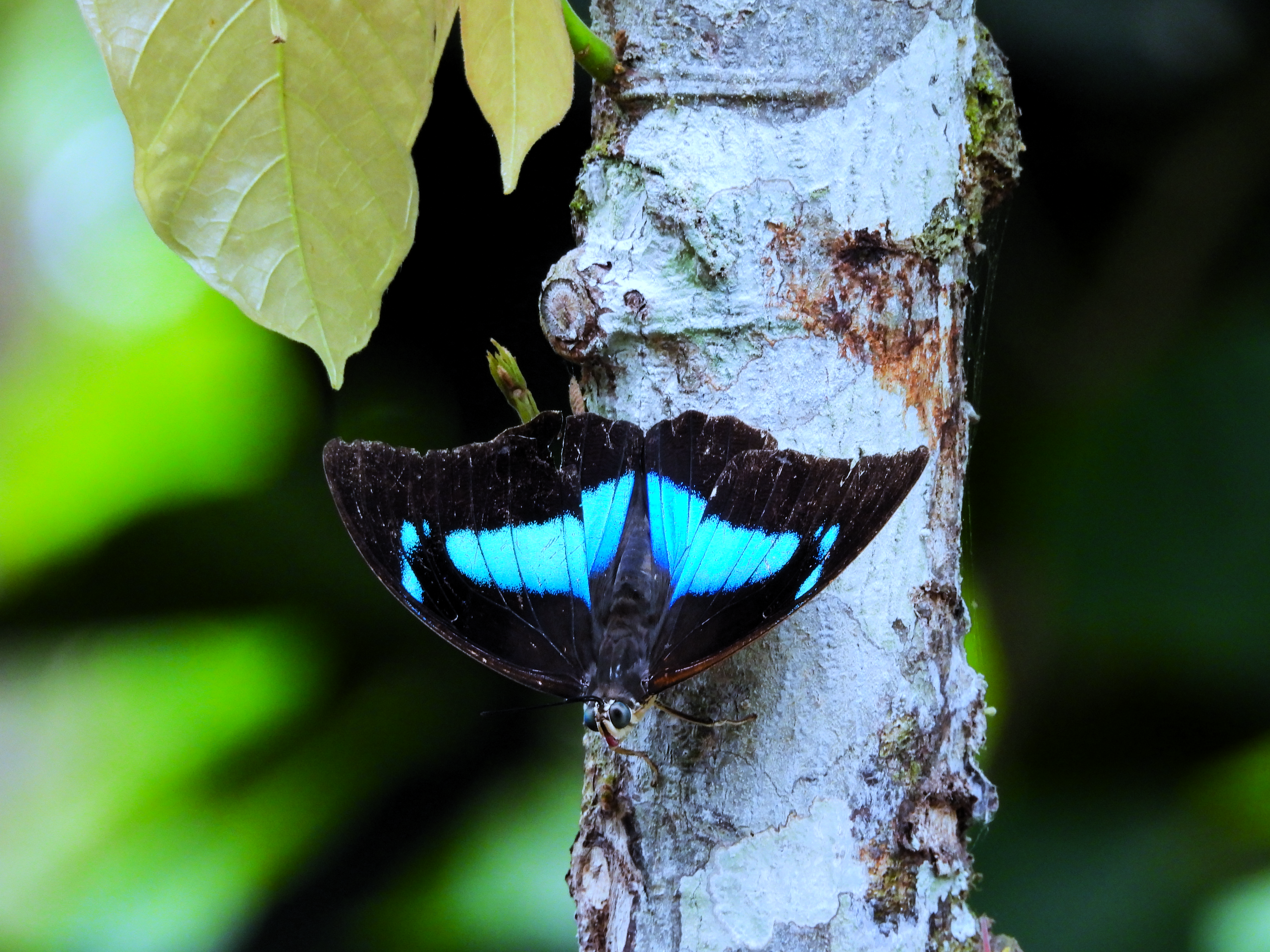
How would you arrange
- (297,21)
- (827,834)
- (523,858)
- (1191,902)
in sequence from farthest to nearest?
1. (523,858)
2. (1191,902)
3. (827,834)
4. (297,21)

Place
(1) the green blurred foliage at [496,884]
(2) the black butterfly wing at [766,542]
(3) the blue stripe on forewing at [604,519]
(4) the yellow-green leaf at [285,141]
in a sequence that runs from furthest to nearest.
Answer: (1) the green blurred foliage at [496,884], (3) the blue stripe on forewing at [604,519], (2) the black butterfly wing at [766,542], (4) the yellow-green leaf at [285,141]

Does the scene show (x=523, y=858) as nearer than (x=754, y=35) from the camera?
No

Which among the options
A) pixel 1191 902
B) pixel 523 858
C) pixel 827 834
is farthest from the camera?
pixel 523 858

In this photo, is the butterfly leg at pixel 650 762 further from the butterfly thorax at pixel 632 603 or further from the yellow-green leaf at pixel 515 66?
the yellow-green leaf at pixel 515 66

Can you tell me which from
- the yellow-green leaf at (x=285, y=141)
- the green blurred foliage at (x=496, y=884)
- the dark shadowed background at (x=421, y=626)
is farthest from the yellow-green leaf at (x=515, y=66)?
the green blurred foliage at (x=496, y=884)

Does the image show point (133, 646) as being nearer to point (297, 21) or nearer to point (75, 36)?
point (75, 36)

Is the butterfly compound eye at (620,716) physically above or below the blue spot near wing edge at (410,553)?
below

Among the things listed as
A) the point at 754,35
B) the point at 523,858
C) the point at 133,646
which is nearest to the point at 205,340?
the point at 133,646

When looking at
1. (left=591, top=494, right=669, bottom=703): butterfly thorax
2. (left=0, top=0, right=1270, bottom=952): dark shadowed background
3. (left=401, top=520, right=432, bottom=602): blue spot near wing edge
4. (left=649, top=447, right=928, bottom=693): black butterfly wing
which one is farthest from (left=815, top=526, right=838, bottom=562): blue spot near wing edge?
(left=0, top=0, right=1270, bottom=952): dark shadowed background
